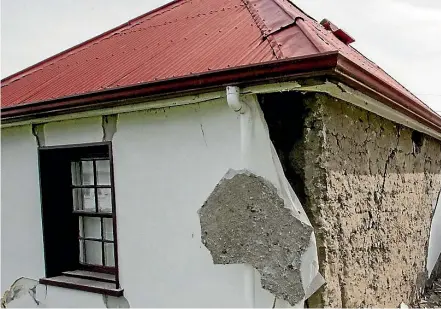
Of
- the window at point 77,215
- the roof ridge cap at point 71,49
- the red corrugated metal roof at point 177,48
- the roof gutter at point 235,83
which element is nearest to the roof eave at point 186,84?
the roof gutter at point 235,83

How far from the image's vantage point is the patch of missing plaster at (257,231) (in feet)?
9.48

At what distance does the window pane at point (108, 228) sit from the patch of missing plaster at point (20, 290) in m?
0.90

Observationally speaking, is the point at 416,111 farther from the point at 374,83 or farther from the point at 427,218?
the point at 427,218

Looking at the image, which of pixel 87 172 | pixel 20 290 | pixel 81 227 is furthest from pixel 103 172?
pixel 20 290

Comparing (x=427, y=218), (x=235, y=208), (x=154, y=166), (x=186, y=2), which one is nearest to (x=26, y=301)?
(x=154, y=166)

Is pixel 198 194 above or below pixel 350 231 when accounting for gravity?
above

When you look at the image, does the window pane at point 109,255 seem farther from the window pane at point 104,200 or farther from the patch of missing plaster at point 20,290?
the patch of missing plaster at point 20,290

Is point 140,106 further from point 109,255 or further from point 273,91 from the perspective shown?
point 109,255

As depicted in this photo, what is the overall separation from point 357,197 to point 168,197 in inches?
61.6

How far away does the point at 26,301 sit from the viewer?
447cm

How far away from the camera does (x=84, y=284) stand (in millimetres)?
4062

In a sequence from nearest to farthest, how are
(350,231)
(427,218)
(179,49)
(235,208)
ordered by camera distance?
(235,208)
(350,231)
(179,49)
(427,218)

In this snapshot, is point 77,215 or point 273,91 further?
point 77,215

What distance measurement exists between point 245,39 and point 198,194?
131cm
